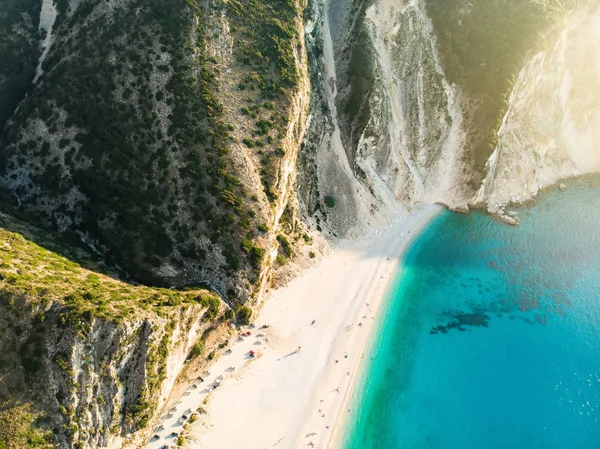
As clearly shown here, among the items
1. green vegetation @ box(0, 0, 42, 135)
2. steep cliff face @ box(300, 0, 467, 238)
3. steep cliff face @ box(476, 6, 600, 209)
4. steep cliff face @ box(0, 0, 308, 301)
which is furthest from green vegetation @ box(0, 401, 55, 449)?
steep cliff face @ box(476, 6, 600, 209)

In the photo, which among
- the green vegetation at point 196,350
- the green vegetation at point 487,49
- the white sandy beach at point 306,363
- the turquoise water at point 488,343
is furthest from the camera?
the green vegetation at point 487,49

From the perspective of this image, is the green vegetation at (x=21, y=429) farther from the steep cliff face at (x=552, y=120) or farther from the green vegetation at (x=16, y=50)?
the steep cliff face at (x=552, y=120)

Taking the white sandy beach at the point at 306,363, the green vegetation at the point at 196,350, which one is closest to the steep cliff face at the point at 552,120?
the white sandy beach at the point at 306,363

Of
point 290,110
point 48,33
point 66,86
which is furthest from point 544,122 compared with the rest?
point 48,33

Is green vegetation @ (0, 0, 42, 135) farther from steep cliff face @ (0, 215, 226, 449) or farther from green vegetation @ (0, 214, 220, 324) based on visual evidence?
steep cliff face @ (0, 215, 226, 449)

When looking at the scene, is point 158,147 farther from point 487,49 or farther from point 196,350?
point 487,49

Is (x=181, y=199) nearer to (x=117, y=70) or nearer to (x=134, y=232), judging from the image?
(x=134, y=232)

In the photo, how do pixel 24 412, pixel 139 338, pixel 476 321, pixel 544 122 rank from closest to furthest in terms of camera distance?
1. pixel 24 412
2. pixel 139 338
3. pixel 476 321
4. pixel 544 122
